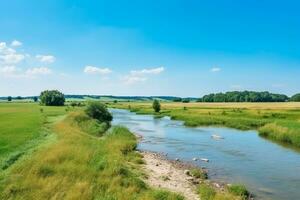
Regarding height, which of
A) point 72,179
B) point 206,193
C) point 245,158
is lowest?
point 245,158

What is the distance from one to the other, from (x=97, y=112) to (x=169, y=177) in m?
42.2

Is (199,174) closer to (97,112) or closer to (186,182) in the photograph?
(186,182)

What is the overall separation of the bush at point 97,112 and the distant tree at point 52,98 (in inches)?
3083

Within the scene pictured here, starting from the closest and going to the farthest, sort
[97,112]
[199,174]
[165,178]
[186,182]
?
[186,182]
[165,178]
[199,174]
[97,112]

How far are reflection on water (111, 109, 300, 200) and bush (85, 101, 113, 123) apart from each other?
55.2 ft

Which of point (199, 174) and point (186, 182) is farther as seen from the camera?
point (199, 174)

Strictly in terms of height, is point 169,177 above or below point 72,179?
below

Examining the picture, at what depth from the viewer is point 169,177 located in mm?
22922

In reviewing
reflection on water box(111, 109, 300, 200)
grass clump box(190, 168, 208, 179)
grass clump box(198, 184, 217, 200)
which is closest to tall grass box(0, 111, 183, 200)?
grass clump box(198, 184, 217, 200)

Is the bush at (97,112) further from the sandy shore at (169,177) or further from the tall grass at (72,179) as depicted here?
the tall grass at (72,179)

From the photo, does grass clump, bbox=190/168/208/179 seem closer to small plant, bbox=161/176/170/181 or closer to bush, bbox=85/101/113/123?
small plant, bbox=161/176/170/181

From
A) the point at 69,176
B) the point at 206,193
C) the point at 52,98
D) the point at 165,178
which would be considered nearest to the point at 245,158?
the point at 165,178

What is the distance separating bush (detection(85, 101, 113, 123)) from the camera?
205ft

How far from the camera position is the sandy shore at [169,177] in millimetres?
19859
